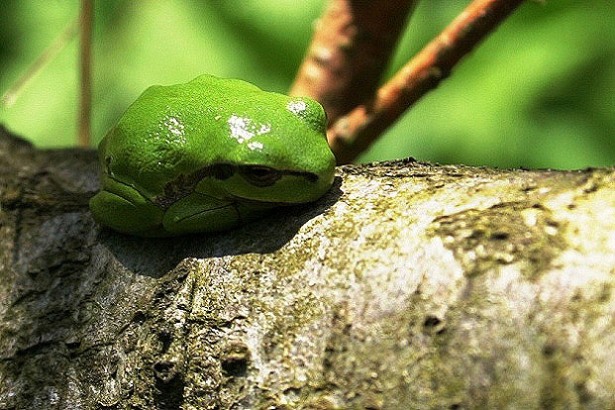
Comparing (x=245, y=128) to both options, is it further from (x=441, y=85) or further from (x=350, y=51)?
(x=441, y=85)

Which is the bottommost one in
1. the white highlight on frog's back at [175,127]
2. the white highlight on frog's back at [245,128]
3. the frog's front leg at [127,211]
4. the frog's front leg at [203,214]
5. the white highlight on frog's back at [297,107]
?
the frog's front leg at [127,211]

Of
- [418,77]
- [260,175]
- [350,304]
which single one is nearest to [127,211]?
[260,175]

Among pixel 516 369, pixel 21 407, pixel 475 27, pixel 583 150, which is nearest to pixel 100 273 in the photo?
pixel 21 407

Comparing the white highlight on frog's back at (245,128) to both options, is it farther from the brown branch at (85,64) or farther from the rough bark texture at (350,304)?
the brown branch at (85,64)

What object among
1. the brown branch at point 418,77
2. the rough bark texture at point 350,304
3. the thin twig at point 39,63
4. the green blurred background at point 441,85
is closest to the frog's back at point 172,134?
the rough bark texture at point 350,304

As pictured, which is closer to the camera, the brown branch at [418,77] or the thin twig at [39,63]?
the brown branch at [418,77]

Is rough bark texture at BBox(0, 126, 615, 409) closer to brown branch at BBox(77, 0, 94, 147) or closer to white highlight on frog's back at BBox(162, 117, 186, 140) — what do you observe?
white highlight on frog's back at BBox(162, 117, 186, 140)
